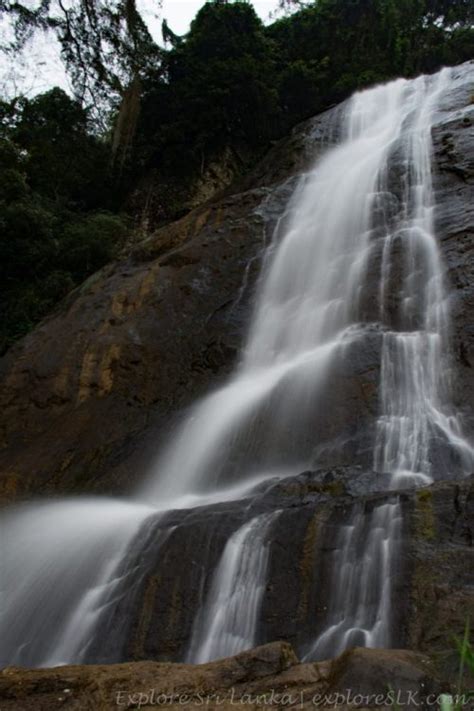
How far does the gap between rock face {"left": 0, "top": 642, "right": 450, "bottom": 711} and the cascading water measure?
108 cm

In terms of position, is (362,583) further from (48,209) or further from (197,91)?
(197,91)

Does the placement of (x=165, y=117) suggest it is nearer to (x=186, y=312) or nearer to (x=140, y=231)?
(x=140, y=231)

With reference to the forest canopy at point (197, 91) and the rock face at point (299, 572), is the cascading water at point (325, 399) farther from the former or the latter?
the forest canopy at point (197, 91)

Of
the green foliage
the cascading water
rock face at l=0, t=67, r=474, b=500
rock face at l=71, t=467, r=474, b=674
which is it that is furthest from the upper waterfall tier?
the green foliage

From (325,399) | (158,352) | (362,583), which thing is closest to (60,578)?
(362,583)

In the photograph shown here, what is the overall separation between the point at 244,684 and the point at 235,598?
1654 millimetres

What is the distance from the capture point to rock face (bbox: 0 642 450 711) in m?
2.48

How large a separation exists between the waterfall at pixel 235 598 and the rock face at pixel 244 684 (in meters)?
1.17

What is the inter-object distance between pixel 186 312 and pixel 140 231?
25.5ft

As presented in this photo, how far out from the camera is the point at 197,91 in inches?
725

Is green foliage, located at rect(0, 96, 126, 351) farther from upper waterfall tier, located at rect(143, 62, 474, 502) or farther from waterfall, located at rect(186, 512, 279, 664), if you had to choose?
waterfall, located at rect(186, 512, 279, 664)

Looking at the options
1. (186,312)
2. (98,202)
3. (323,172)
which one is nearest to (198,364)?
(186,312)

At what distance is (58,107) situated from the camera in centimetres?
1970

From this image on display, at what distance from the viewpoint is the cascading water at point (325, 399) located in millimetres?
4508
